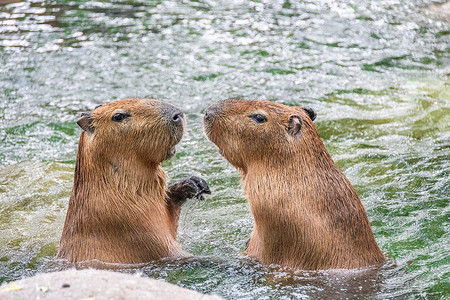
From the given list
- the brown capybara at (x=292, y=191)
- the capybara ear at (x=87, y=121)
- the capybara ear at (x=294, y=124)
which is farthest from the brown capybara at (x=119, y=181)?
the capybara ear at (x=294, y=124)

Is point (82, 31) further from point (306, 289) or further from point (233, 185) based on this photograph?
point (306, 289)

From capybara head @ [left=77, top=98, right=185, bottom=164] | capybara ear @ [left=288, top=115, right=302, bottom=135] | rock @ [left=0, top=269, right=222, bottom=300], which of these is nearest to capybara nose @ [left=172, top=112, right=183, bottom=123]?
capybara head @ [left=77, top=98, right=185, bottom=164]

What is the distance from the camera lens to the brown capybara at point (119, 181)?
545 centimetres

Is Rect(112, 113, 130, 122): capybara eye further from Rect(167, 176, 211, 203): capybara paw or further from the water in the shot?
the water

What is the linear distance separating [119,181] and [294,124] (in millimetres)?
1515

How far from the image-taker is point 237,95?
1045cm

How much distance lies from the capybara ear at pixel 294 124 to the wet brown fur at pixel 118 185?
94 cm

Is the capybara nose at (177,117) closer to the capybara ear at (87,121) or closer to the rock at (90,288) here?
the capybara ear at (87,121)

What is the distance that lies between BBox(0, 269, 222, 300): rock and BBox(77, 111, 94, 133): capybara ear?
1792mm

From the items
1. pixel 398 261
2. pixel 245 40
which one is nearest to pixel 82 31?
pixel 245 40

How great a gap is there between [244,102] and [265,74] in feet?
19.5

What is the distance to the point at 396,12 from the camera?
14180 millimetres

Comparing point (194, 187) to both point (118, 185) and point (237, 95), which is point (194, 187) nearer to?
point (118, 185)

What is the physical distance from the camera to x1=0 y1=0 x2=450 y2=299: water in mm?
5707
